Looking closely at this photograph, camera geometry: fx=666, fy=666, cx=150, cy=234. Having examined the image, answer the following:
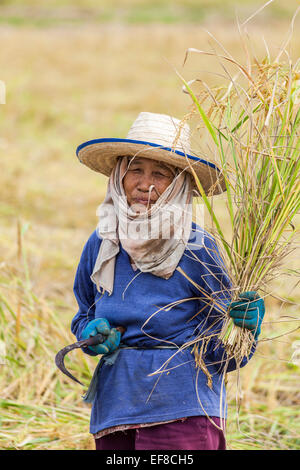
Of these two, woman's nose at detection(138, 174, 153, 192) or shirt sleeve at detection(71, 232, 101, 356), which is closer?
woman's nose at detection(138, 174, 153, 192)

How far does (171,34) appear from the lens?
54.4ft

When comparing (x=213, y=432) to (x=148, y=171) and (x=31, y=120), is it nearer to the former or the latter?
(x=148, y=171)

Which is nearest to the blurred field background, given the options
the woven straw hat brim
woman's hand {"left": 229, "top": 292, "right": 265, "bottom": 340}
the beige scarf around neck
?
woman's hand {"left": 229, "top": 292, "right": 265, "bottom": 340}

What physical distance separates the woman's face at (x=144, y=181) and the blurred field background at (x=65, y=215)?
22 cm

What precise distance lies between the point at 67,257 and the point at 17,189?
1650mm

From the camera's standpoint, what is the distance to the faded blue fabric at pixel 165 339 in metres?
1.98

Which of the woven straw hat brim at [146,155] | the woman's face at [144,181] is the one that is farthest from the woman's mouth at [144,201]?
the woven straw hat brim at [146,155]

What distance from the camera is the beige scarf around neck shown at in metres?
1.98

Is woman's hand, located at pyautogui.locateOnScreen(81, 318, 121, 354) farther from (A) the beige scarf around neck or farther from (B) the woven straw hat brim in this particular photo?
(B) the woven straw hat brim

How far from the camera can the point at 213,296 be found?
202 cm

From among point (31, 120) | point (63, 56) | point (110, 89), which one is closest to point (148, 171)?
point (31, 120)

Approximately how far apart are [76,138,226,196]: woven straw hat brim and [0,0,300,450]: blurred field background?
0.18 meters

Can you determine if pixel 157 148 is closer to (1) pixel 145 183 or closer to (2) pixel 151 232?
(1) pixel 145 183

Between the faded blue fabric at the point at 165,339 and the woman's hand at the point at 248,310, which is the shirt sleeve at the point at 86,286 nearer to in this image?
the faded blue fabric at the point at 165,339
